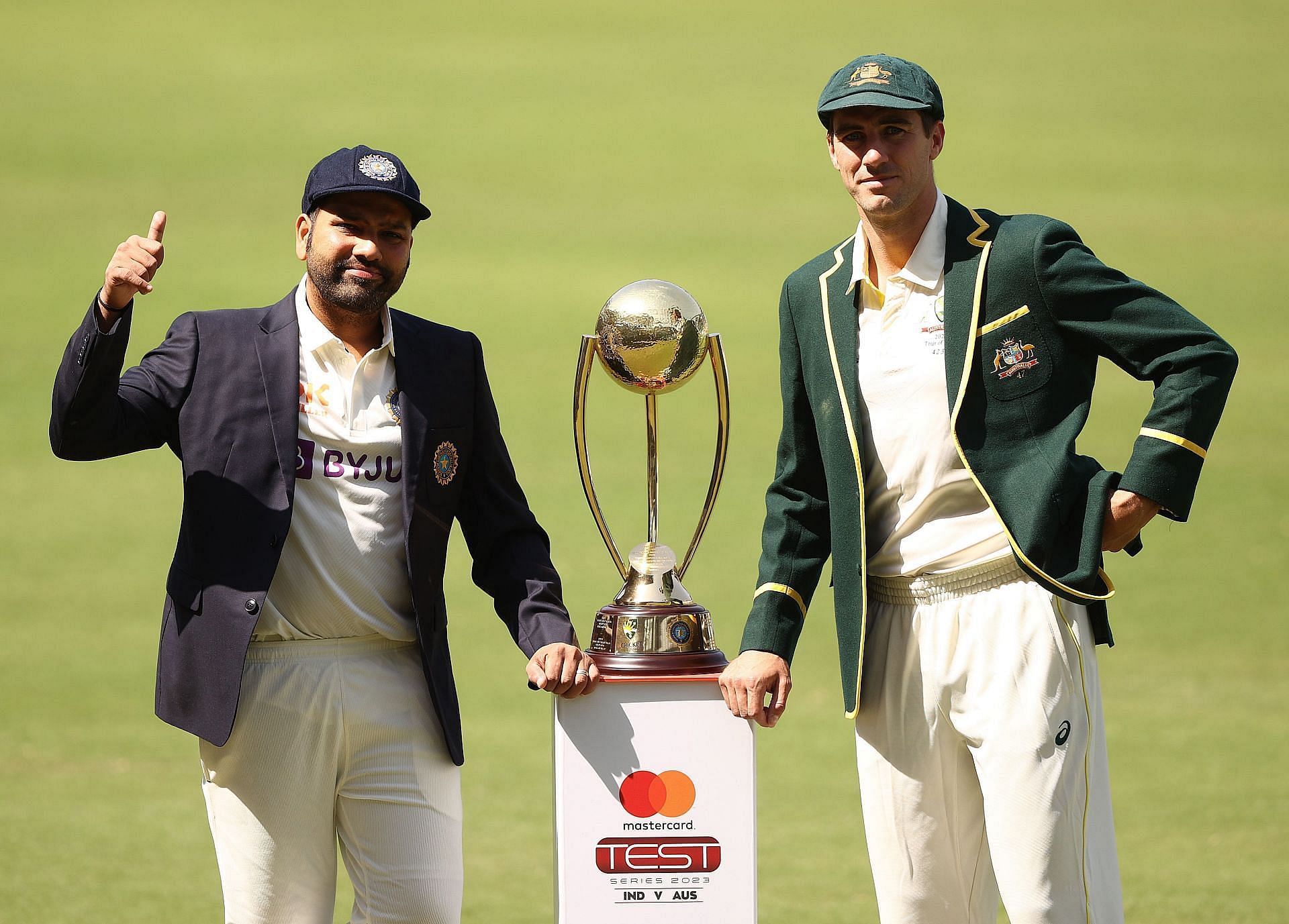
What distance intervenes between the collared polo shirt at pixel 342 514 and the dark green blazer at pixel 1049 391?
0.67 metres

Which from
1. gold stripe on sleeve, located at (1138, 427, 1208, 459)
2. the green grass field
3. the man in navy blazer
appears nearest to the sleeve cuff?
gold stripe on sleeve, located at (1138, 427, 1208, 459)

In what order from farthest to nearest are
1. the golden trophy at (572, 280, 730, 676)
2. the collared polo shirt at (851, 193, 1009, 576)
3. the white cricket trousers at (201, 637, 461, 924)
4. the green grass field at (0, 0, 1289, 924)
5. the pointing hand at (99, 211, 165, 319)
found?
the green grass field at (0, 0, 1289, 924) < the golden trophy at (572, 280, 730, 676) < the white cricket trousers at (201, 637, 461, 924) < the collared polo shirt at (851, 193, 1009, 576) < the pointing hand at (99, 211, 165, 319)

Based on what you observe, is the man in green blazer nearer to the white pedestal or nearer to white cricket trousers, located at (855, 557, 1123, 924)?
white cricket trousers, located at (855, 557, 1123, 924)

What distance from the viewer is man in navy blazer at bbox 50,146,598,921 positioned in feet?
7.72

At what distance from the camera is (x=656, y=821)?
96.9 inches

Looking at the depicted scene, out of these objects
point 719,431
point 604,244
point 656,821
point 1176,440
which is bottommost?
point 656,821

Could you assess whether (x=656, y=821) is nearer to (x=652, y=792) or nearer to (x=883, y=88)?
(x=652, y=792)

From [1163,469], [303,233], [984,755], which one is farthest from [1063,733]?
[303,233]

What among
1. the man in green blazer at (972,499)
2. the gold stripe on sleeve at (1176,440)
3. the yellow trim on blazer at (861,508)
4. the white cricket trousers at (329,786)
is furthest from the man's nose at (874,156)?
the white cricket trousers at (329,786)

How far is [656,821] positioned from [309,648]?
1.92 feet

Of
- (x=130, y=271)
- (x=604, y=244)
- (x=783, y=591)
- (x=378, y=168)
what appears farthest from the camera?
(x=604, y=244)

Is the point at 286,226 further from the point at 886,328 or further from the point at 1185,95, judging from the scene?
the point at 886,328

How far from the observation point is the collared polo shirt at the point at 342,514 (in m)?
2.38

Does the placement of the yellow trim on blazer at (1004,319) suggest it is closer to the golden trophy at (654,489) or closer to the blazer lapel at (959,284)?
the blazer lapel at (959,284)
